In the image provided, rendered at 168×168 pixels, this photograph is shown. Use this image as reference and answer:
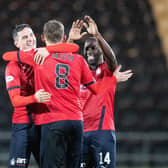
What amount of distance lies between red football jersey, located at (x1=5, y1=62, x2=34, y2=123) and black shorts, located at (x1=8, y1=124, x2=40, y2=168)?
0.08m

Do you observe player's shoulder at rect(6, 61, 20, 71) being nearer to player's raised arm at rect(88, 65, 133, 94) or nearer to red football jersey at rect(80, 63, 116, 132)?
player's raised arm at rect(88, 65, 133, 94)

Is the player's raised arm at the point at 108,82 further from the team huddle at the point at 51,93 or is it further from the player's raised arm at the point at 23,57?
the player's raised arm at the point at 23,57

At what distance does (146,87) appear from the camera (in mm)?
11094

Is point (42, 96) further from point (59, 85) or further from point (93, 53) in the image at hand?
point (93, 53)

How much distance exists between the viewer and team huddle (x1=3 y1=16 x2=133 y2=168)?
14.5 ft

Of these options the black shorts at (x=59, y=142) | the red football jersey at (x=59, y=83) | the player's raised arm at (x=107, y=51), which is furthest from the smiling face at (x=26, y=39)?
the black shorts at (x=59, y=142)

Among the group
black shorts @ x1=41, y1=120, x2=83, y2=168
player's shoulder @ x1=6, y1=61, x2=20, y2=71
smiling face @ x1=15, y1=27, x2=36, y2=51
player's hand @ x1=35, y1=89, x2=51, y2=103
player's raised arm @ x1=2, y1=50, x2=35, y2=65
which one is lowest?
black shorts @ x1=41, y1=120, x2=83, y2=168

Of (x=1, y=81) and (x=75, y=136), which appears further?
(x=1, y=81)

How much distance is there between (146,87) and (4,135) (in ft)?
10.6

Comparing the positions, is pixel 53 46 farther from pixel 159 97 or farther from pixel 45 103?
pixel 159 97

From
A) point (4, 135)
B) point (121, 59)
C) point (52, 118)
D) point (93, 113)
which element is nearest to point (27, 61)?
point (52, 118)

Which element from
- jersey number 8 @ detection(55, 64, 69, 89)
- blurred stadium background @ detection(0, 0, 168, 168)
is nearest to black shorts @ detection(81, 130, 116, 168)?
jersey number 8 @ detection(55, 64, 69, 89)

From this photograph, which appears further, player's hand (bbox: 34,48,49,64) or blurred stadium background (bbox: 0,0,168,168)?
blurred stadium background (bbox: 0,0,168,168)

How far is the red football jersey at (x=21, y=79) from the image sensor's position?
4.68 m
